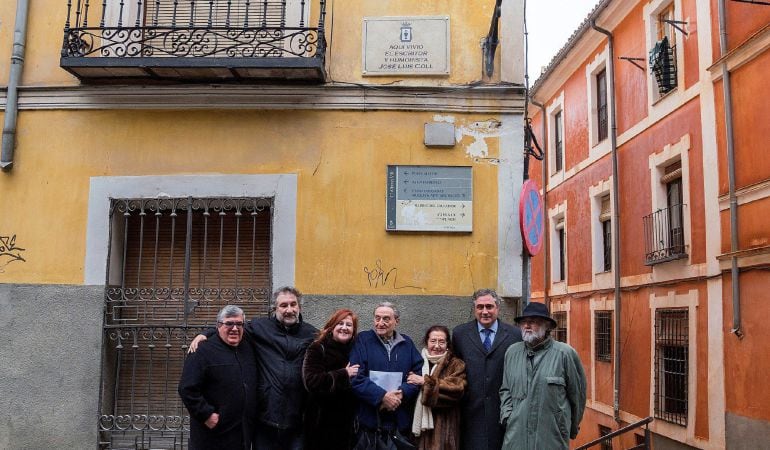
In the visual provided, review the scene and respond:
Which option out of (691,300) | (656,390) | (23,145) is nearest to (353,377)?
(23,145)

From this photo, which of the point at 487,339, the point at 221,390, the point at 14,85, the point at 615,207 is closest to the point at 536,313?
the point at 487,339

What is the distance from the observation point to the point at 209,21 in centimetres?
645

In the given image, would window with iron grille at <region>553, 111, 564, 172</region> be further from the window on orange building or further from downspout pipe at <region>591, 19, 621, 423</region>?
downspout pipe at <region>591, 19, 621, 423</region>

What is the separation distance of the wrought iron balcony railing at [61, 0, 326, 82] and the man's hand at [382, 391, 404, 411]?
2969 mm

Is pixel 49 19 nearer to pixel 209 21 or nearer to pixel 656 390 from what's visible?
pixel 209 21

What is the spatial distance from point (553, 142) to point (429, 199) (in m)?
13.7

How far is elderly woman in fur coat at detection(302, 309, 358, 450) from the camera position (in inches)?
186

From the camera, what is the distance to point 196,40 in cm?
664

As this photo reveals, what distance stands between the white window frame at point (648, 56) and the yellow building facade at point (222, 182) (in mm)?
7071

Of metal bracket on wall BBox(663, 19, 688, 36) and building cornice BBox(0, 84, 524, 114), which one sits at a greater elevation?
metal bracket on wall BBox(663, 19, 688, 36)

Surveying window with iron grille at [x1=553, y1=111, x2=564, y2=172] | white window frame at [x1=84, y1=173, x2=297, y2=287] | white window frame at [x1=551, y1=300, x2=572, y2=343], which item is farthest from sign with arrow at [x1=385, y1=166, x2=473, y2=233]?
window with iron grille at [x1=553, y1=111, x2=564, y2=172]

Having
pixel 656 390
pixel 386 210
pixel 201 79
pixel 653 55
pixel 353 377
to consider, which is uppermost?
pixel 653 55

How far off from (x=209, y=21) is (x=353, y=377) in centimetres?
365

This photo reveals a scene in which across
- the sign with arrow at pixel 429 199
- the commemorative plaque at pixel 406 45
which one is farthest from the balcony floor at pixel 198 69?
the sign with arrow at pixel 429 199
